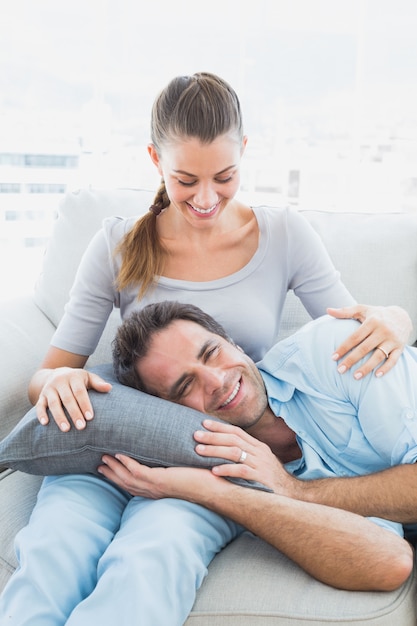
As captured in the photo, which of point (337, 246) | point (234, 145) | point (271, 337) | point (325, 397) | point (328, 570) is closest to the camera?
point (328, 570)

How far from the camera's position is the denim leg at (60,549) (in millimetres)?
1260

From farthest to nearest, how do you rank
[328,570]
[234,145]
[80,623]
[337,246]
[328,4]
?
[328,4] → [337,246] → [234,145] → [328,570] → [80,623]

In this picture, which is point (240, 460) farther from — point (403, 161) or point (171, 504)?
point (403, 161)

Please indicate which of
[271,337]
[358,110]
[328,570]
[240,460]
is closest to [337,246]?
[271,337]

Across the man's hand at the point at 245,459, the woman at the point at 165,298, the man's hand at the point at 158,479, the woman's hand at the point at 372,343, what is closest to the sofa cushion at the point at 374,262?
the woman at the point at 165,298

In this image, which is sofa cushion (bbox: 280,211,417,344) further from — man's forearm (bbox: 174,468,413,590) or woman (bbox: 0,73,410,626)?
man's forearm (bbox: 174,468,413,590)

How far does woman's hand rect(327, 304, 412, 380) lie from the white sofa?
41 cm

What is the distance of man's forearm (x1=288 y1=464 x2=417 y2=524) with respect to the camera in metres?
1.43

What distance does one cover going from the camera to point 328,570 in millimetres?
1309

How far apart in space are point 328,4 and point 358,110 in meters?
0.63

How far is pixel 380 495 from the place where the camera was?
1.45 meters

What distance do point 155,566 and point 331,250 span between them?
1175 millimetres

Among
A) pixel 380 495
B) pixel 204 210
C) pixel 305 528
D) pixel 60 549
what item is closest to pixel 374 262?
pixel 204 210

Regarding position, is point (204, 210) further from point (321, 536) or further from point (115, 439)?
point (321, 536)
